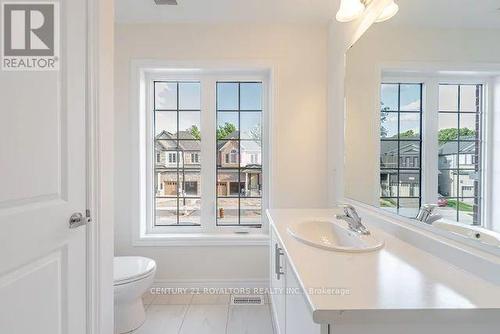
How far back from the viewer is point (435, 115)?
3.80ft

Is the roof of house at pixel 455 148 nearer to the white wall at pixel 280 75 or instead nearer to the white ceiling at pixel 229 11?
the white wall at pixel 280 75

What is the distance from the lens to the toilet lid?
177cm

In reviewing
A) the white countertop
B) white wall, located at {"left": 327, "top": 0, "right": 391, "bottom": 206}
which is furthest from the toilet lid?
white wall, located at {"left": 327, "top": 0, "right": 391, "bottom": 206}

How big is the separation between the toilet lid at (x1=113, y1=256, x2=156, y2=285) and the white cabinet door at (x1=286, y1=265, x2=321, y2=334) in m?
1.05

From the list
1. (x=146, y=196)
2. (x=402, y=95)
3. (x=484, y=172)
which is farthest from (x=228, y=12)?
(x=484, y=172)

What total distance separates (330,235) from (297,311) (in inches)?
26.9

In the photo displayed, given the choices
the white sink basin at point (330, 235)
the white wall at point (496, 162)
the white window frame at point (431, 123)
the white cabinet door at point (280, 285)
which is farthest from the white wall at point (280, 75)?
the white wall at point (496, 162)

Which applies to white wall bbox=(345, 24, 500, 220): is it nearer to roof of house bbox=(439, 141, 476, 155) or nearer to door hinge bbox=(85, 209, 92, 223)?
roof of house bbox=(439, 141, 476, 155)

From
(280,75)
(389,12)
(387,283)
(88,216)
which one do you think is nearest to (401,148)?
(389,12)

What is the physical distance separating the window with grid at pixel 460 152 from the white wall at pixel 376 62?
9 cm

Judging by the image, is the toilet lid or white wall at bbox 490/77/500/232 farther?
the toilet lid

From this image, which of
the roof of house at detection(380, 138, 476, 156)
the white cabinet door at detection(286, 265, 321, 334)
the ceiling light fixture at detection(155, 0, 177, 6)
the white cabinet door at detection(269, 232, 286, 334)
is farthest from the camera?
the ceiling light fixture at detection(155, 0, 177, 6)

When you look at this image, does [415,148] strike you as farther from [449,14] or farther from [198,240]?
[198,240]

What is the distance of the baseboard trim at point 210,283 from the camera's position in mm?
2457
